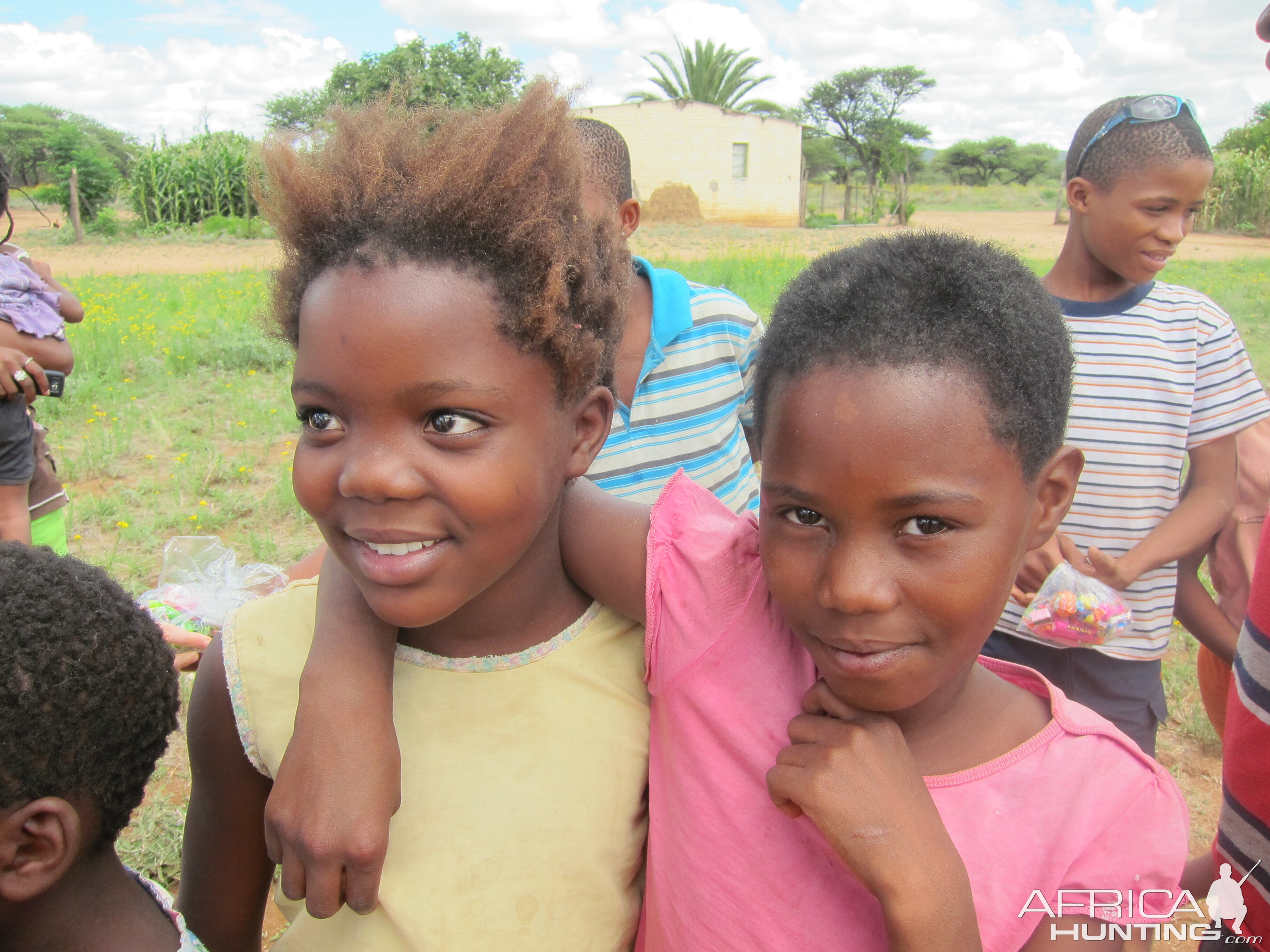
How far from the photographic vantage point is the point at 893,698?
43.3 inches

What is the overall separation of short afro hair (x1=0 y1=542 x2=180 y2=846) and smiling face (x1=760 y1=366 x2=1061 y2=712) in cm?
88

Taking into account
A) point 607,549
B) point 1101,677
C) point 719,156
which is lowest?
point 1101,677

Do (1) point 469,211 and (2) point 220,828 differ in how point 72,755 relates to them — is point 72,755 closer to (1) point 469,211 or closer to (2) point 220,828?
(2) point 220,828

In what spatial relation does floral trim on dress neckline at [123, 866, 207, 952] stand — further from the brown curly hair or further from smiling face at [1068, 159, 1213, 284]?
smiling face at [1068, 159, 1213, 284]

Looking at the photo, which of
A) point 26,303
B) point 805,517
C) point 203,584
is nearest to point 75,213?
point 26,303

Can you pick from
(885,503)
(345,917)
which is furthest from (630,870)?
(885,503)

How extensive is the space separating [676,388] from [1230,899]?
4.80 feet

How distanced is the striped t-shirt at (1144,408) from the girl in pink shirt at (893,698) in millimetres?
1118

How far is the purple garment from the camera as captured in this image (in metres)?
3.49

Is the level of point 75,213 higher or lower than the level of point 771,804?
higher

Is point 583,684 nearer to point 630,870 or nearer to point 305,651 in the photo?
point 630,870

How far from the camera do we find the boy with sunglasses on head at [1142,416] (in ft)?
7.04

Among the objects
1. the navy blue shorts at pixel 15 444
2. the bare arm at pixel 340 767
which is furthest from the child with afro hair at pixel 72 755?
the navy blue shorts at pixel 15 444

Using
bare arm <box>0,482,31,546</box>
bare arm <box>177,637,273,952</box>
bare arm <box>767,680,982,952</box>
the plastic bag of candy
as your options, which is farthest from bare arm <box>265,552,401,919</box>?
bare arm <box>0,482,31,546</box>
